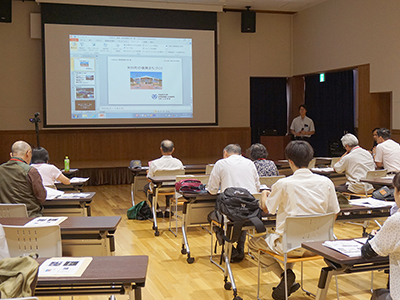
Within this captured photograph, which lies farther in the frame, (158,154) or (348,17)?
(158,154)

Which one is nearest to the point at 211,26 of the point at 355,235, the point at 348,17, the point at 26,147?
the point at 348,17

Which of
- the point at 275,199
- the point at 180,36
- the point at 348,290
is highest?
the point at 180,36

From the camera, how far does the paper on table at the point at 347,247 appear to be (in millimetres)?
2414

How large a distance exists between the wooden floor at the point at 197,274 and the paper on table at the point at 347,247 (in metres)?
1.22

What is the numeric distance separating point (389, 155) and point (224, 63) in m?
6.11

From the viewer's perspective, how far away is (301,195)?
3127 mm

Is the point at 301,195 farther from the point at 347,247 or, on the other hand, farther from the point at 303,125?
the point at 303,125

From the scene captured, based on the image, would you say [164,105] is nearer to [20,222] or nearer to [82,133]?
[82,133]

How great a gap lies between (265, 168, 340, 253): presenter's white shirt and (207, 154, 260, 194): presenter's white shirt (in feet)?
3.76

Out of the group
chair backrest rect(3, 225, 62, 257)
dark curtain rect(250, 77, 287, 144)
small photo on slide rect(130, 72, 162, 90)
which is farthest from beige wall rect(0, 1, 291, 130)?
chair backrest rect(3, 225, 62, 257)

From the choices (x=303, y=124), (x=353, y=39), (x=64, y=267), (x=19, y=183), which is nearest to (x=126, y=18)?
(x=303, y=124)

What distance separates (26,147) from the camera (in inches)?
157

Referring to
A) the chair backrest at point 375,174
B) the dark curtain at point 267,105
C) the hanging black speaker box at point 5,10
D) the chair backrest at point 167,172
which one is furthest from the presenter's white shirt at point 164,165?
the dark curtain at point 267,105

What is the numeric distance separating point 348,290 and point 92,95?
781cm
